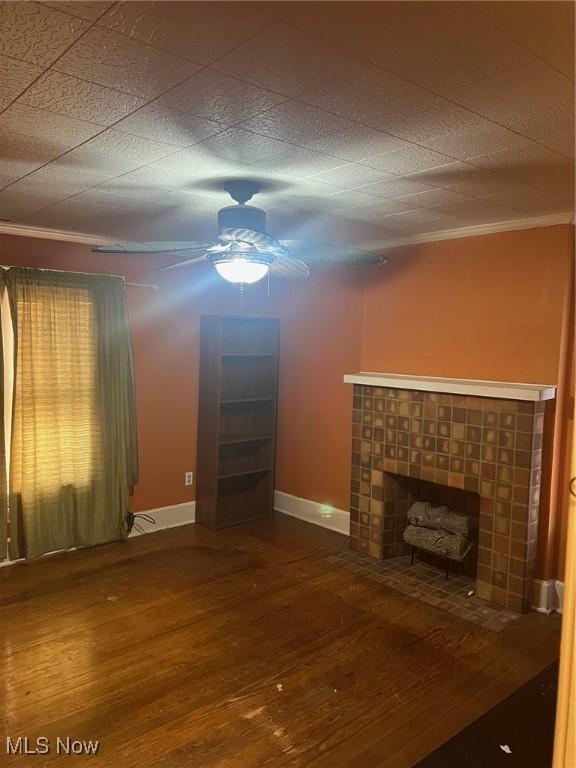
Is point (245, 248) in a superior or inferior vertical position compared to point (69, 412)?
superior

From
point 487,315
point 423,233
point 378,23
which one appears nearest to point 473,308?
point 487,315

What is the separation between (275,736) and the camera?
2.29 m

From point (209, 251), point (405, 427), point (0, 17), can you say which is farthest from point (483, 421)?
point (0, 17)

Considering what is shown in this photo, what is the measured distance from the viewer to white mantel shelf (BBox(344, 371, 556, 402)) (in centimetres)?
324

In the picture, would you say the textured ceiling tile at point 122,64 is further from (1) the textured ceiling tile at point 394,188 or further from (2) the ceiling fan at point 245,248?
(1) the textured ceiling tile at point 394,188

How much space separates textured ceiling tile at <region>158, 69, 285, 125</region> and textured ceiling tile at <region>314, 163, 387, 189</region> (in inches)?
25.7

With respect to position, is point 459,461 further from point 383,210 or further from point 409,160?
point 409,160

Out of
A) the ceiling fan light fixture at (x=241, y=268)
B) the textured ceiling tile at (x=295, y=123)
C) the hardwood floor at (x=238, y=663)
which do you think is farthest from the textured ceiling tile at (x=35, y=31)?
the hardwood floor at (x=238, y=663)

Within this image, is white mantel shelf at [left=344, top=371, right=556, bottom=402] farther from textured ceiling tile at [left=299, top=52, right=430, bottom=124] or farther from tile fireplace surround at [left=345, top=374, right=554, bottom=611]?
textured ceiling tile at [left=299, top=52, right=430, bottom=124]

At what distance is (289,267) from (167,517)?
107 inches

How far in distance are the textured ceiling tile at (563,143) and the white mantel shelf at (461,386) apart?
1450 mm

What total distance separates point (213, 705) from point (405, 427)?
216 centimetres

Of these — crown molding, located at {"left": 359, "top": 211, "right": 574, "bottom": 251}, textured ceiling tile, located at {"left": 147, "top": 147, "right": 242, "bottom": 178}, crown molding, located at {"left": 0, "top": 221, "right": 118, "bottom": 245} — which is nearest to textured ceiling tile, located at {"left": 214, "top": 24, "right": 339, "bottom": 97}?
textured ceiling tile, located at {"left": 147, "top": 147, "right": 242, "bottom": 178}

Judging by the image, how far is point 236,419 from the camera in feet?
16.1
